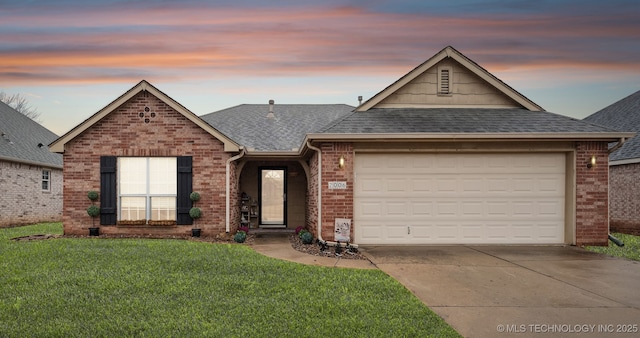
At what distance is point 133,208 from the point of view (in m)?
10.4

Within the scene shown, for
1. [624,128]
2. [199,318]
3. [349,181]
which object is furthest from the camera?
[624,128]

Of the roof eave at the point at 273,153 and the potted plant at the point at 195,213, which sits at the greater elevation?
the roof eave at the point at 273,153

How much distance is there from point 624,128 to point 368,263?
44.9 ft

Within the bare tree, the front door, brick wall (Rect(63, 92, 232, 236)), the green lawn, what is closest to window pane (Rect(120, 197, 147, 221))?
brick wall (Rect(63, 92, 232, 236))

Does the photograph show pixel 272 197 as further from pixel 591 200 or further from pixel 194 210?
pixel 591 200

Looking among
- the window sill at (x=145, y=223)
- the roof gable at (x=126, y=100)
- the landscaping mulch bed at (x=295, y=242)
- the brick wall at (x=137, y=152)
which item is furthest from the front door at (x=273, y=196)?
the window sill at (x=145, y=223)

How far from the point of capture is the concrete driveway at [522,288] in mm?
3883

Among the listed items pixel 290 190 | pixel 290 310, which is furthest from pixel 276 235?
pixel 290 310

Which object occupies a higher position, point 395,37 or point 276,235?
point 395,37

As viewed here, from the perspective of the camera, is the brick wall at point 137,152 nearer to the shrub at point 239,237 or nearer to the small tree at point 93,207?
the small tree at point 93,207

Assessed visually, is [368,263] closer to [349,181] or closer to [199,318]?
[349,181]

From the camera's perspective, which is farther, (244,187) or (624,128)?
(624,128)

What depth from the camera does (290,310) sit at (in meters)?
4.22

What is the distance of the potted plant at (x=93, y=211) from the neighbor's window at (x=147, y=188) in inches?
24.0
